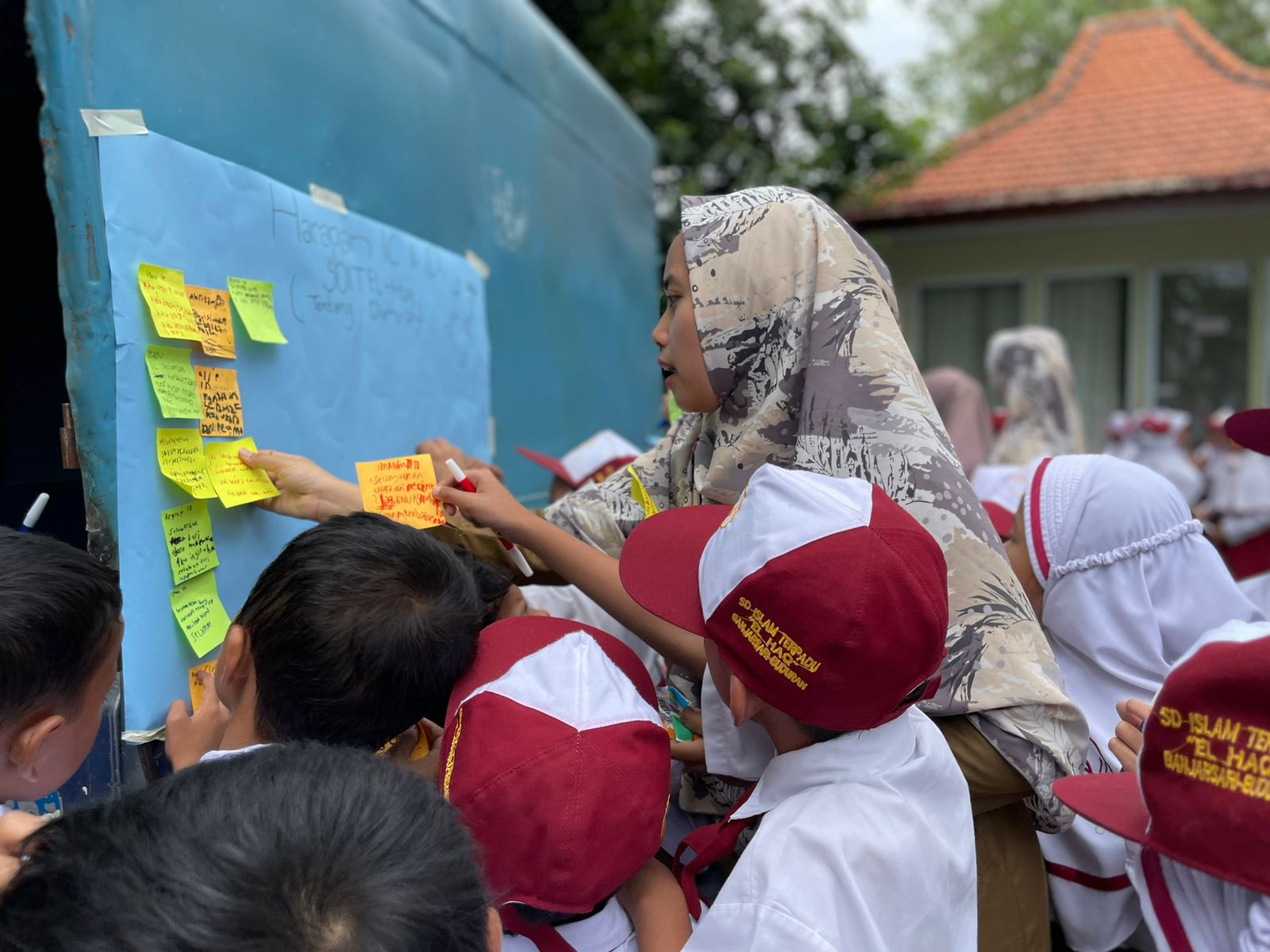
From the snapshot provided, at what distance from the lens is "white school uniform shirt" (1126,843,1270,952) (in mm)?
1146

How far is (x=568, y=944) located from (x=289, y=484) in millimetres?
988

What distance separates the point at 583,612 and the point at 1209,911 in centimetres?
123

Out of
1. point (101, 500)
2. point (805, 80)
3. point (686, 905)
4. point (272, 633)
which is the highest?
point (805, 80)

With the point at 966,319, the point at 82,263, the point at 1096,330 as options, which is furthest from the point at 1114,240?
the point at 82,263

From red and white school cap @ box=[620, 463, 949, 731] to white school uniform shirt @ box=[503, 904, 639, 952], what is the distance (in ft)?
1.20

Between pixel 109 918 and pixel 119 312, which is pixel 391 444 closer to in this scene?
pixel 119 312

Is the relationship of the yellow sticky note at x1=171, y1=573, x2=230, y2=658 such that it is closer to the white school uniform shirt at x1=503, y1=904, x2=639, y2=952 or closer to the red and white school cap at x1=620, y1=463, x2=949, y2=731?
the white school uniform shirt at x1=503, y1=904, x2=639, y2=952

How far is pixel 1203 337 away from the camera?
1002 cm

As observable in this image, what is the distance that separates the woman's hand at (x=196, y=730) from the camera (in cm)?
150

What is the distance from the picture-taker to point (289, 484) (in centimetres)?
183

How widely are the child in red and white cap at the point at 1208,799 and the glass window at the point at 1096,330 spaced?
9.91m

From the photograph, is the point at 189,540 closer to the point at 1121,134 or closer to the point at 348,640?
the point at 348,640

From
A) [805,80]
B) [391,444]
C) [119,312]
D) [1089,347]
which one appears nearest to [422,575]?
[119,312]

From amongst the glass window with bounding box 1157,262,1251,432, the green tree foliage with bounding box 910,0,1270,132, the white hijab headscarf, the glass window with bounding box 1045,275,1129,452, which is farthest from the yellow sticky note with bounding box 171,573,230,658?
the green tree foliage with bounding box 910,0,1270,132
